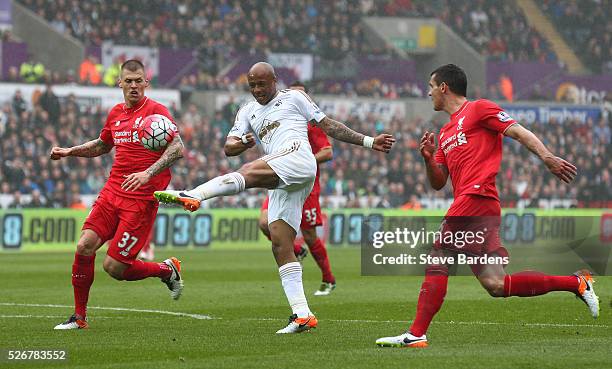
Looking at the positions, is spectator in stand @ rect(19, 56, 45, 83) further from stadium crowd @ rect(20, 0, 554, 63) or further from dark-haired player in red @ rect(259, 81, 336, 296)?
dark-haired player in red @ rect(259, 81, 336, 296)

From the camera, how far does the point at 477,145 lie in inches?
367

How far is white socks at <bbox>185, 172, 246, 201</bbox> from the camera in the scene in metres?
9.48

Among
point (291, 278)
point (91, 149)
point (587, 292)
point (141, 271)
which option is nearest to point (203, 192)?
point (291, 278)

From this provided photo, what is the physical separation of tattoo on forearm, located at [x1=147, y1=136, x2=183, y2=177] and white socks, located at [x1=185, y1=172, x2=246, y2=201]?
46.5 inches

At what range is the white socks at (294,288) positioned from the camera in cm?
1045

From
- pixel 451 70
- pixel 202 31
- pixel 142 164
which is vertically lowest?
pixel 142 164

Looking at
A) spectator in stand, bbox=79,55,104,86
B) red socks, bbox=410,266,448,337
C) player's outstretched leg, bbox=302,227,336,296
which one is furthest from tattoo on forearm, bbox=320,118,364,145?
spectator in stand, bbox=79,55,104,86

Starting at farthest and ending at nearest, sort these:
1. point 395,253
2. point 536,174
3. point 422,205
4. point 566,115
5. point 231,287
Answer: point 566,115 < point 536,174 < point 422,205 < point 395,253 < point 231,287

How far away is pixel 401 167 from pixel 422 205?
1.85m

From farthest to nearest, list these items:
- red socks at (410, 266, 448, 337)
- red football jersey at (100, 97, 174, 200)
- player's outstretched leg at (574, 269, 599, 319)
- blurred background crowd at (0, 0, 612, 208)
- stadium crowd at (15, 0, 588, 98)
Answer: stadium crowd at (15, 0, 588, 98)
blurred background crowd at (0, 0, 612, 208)
red football jersey at (100, 97, 174, 200)
player's outstretched leg at (574, 269, 599, 319)
red socks at (410, 266, 448, 337)

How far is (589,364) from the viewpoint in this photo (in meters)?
8.18

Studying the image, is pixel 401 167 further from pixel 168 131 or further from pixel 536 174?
pixel 168 131

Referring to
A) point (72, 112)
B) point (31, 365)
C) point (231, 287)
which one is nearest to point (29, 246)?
point (72, 112)

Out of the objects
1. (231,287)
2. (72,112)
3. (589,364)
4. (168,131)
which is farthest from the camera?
(72,112)
